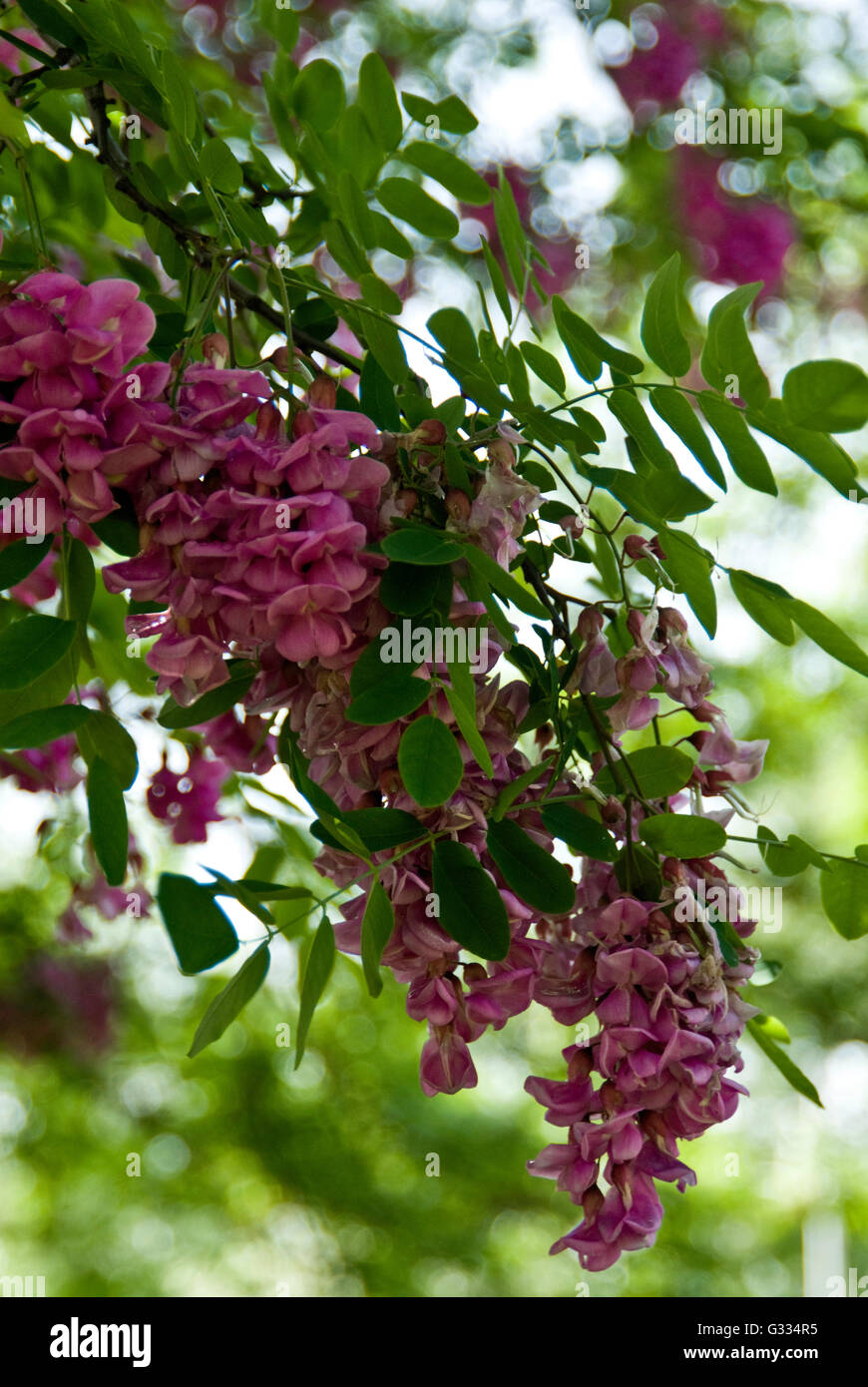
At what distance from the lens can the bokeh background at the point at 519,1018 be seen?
5.55ft

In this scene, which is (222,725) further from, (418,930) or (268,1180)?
(268,1180)

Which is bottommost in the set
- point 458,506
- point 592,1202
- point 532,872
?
point 592,1202

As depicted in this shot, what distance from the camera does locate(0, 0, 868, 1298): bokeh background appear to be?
1.69 metres

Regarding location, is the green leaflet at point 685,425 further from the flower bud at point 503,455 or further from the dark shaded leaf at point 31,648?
the dark shaded leaf at point 31,648

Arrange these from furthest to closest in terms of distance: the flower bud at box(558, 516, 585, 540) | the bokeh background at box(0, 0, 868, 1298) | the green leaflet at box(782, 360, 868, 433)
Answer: the bokeh background at box(0, 0, 868, 1298), the flower bud at box(558, 516, 585, 540), the green leaflet at box(782, 360, 868, 433)

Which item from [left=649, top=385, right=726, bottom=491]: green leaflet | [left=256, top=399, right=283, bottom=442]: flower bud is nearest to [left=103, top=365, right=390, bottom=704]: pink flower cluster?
[left=256, top=399, right=283, bottom=442]: flower bud

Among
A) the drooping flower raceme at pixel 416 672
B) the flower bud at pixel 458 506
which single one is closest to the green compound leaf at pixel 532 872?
the drooping flower raceme at pixel 416 672

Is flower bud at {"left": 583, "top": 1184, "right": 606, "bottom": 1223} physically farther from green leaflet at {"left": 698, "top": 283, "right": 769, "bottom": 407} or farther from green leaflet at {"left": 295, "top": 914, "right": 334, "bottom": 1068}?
green leaflet at {"left": 698, "top": 283, "right": 769, "bottom": 407}

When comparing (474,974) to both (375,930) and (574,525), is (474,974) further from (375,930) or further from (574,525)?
(574,525)

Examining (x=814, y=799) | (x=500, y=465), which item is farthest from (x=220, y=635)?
(x=814, y=799)

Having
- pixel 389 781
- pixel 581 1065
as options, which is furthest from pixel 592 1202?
pixel 389 781

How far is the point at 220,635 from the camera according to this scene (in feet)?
1.31

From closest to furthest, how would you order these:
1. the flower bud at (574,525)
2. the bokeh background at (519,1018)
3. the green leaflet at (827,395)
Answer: the green leaflet at (827,395) → the flower bud at (574,525) → the bokeh background at (519,1018)

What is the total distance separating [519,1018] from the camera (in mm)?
2793
